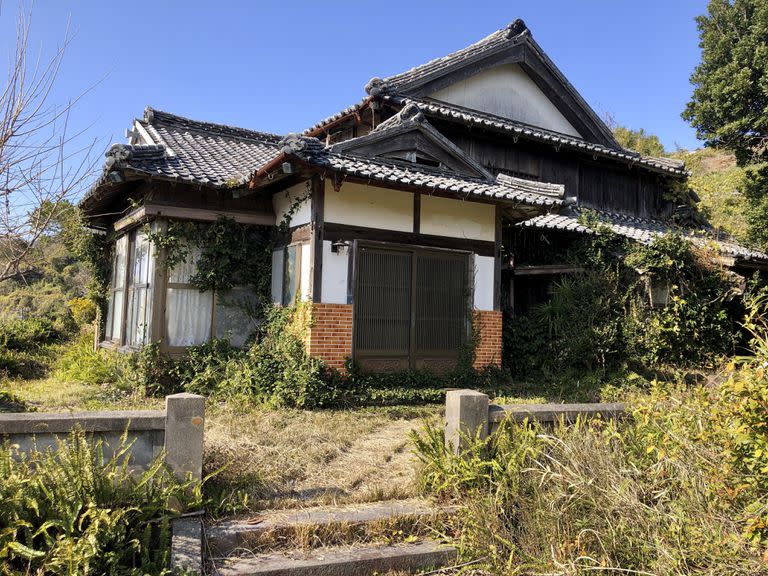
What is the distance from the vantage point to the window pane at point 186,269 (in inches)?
338

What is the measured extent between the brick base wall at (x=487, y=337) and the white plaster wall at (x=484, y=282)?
0.15 metres

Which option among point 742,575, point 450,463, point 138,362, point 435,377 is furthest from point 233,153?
point 742,575

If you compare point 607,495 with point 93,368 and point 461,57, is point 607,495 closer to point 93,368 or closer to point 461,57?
point 93,368

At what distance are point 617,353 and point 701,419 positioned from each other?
7008 mm

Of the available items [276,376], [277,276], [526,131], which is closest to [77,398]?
[276,376]

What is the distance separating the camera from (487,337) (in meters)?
9.33

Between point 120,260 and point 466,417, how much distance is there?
8.67 metres

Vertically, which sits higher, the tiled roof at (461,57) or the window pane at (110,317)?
the tiled roof at (461,57)

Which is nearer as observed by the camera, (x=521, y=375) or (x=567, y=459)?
(x=567, y=459)

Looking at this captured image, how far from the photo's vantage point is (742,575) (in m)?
2.93

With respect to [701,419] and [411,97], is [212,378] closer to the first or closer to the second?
[701,419]

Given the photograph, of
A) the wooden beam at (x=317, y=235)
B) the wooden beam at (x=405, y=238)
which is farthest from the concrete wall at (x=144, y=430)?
the wooden beam at (x=405, y=238)

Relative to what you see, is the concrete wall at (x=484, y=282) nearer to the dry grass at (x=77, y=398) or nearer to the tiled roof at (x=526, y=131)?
the tiled roof at (x=526, y=131)

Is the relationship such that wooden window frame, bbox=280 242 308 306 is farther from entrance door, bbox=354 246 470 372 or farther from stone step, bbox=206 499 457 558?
stone step, bbox=206 499 457 558
